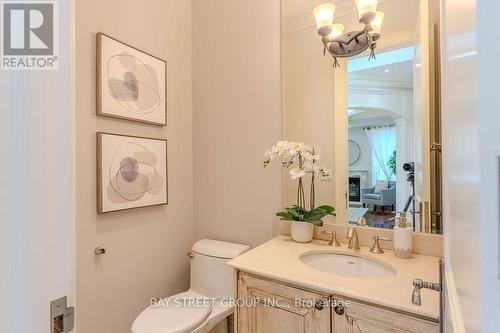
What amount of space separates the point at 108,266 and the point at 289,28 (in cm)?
174

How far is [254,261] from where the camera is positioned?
1.26m

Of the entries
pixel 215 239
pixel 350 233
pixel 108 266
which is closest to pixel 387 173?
pixel 350 233

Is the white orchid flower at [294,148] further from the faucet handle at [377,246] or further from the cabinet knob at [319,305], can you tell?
the cabinet knob at [319,305]

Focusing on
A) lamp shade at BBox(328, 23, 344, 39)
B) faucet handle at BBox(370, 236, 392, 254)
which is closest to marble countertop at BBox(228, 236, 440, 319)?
faucet handle at BBox(370, 236, 392, 254)

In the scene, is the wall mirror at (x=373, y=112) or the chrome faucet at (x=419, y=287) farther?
the wall mirror at (x=373, y=112)

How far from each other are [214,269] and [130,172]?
0.78m

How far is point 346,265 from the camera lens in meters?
1.35

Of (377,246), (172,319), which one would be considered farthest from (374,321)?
(172,319)

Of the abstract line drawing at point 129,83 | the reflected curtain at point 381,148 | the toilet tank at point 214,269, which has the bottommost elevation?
the toilet tank at point 214,269

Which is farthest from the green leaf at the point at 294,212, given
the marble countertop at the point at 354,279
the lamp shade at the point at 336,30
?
the lamp shade at the point at 336,30

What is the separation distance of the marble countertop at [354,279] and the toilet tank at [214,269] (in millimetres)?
364

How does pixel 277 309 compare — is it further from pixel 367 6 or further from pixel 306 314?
pixel 367 6

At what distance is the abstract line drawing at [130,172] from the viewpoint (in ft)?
4.92

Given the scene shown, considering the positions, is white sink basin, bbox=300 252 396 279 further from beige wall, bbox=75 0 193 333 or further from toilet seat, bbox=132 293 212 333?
beige wall, bbox=75 0 193 333
